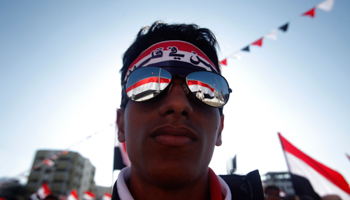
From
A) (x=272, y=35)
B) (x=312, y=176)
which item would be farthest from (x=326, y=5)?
(x=312, y=176)

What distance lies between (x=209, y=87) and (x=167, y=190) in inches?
31.3

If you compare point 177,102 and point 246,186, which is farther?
point 246,186

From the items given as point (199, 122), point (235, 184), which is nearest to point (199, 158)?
point (199, 122)

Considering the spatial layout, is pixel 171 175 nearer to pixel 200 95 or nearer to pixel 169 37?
pixel 200 95

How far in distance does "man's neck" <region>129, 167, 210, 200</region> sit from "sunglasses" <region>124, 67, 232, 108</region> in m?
0.57

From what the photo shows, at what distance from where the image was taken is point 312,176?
4508mm

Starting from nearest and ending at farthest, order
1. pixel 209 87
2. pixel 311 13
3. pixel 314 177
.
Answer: pixel 209 87
pixel 314 177
pixel 311 13

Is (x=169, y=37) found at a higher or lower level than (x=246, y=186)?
higher

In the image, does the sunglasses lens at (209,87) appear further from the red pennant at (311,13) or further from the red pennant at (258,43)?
the red pennant at (311,13)

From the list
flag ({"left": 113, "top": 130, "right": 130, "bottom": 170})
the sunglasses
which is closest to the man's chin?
the sunglasses

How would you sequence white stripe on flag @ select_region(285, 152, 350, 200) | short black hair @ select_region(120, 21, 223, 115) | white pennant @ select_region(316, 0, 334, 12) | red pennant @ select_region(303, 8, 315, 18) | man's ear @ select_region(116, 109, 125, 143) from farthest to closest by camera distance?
red pennant @ select_region(303, 8, 315, 18), white pennant @ select_region(316, 0, 334, 12), white stripe on flag @ select_region(285, 152, 350, 200), short black hair @ select_region(120, 21, 223, 115), man's ear @ select_region(116, 109, 125, 143)

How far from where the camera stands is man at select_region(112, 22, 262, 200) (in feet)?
3.55

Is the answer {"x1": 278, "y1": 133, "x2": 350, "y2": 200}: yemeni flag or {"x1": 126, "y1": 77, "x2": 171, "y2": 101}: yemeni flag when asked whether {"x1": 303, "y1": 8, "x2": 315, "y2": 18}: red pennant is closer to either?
{"x1": 278, "y1": 133, "x2": 350, "y2": 200}: yemeni flag

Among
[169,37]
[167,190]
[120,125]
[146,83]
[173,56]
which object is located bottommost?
[167,190]
